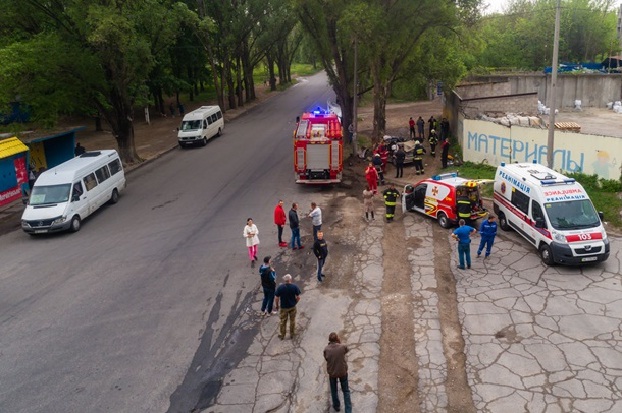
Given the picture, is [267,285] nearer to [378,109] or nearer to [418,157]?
[418,157]

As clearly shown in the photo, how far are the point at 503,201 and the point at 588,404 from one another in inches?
367

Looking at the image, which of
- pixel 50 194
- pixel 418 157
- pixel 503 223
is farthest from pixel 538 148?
pixel 50 194

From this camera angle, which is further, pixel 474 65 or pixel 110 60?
pixel 474 65

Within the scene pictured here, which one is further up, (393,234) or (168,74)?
(168,74)

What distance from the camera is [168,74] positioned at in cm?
→ 4700

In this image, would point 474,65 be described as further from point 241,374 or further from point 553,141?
point 241,374

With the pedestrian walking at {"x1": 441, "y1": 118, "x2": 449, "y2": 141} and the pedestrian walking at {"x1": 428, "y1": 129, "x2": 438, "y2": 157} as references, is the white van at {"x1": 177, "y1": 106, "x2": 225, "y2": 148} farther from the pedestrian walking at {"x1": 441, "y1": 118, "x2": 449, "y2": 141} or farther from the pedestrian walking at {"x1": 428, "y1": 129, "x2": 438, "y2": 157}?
the pedestrian walking at {"x1": 441, "y1": 118, "x2": 449, "y2": 141}

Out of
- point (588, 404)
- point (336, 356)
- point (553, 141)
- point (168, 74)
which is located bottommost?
point (588, 404)

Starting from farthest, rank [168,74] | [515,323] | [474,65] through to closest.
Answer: [474,65] < [168,74] < [515,323]

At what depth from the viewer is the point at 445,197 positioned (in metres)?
18.5

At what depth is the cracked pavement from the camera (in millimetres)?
10078

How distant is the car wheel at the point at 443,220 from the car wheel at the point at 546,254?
358 cm

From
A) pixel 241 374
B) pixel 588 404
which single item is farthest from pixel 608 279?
pixel 241 374

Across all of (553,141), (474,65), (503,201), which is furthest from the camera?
(474,65)
